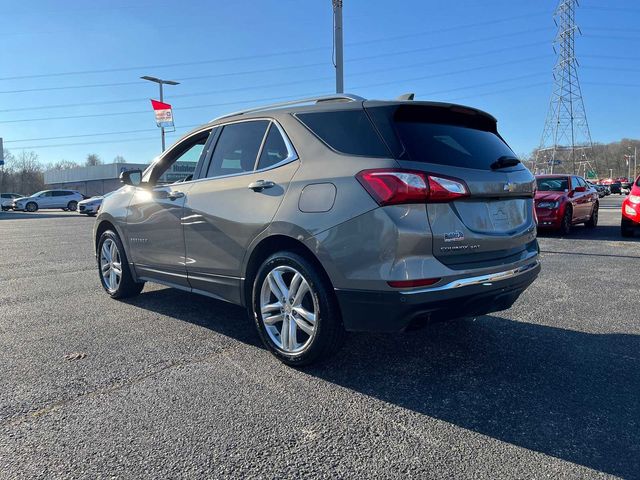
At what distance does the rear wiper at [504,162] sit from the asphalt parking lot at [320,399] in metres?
1.40

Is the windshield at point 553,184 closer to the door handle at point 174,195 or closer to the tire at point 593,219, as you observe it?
the tire at point 593,219

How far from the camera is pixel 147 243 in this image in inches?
190

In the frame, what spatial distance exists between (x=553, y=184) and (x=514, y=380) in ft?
36.1

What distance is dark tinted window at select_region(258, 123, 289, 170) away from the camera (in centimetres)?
359

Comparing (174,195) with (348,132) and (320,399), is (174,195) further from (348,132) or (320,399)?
(320,399)

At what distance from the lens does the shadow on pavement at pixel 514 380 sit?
2494mm

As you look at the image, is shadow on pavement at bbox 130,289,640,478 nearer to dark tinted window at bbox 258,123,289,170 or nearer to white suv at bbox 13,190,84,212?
dark tinted window at bbox 258,123,289,170

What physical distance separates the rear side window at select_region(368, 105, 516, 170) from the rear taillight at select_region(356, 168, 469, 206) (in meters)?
0.14

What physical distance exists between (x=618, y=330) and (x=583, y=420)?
1.93 meters

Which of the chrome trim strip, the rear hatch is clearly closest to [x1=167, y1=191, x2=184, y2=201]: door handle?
the rear hatch

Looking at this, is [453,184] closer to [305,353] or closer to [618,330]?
[305,353]

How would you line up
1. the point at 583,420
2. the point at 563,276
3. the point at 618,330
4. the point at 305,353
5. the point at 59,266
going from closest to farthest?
1. the point at 583,420
2. the point at 305,353
3. the point at 618,330
4. the point at 563,276
5. the point at 59,266

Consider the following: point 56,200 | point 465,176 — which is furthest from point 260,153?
point 56,200

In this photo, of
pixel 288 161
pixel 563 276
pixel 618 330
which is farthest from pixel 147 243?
pixel 563 276
